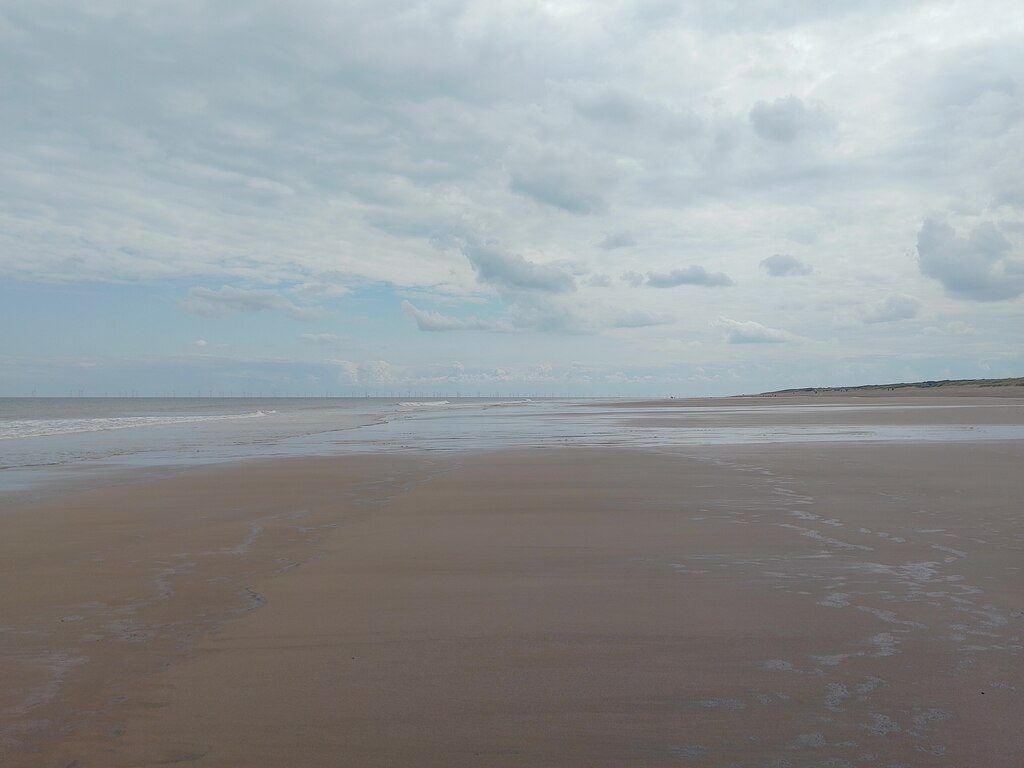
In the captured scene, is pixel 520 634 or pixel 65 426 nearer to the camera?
pixel 520 634

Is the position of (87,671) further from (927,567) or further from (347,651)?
(927,567)

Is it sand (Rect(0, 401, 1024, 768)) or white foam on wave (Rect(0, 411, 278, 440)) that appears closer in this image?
sand (Rect(0, 401, 1024, 768))

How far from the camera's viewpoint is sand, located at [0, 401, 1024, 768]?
337 centimetres

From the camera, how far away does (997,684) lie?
3820 millimetres

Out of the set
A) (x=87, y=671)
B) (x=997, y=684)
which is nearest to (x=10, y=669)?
(x=87, y=671)

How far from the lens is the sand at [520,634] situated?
11.1 feet

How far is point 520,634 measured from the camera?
4727mm

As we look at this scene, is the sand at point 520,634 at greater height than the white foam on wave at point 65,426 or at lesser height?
lesser

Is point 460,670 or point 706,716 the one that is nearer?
point 706,716

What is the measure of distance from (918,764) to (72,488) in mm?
13029

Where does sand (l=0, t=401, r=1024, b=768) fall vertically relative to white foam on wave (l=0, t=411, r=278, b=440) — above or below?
below

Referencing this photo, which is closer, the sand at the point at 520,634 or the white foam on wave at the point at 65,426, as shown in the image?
the sand at the point at 520,634

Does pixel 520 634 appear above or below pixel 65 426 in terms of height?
below

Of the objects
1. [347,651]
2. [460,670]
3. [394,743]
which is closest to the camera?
[394,743]
